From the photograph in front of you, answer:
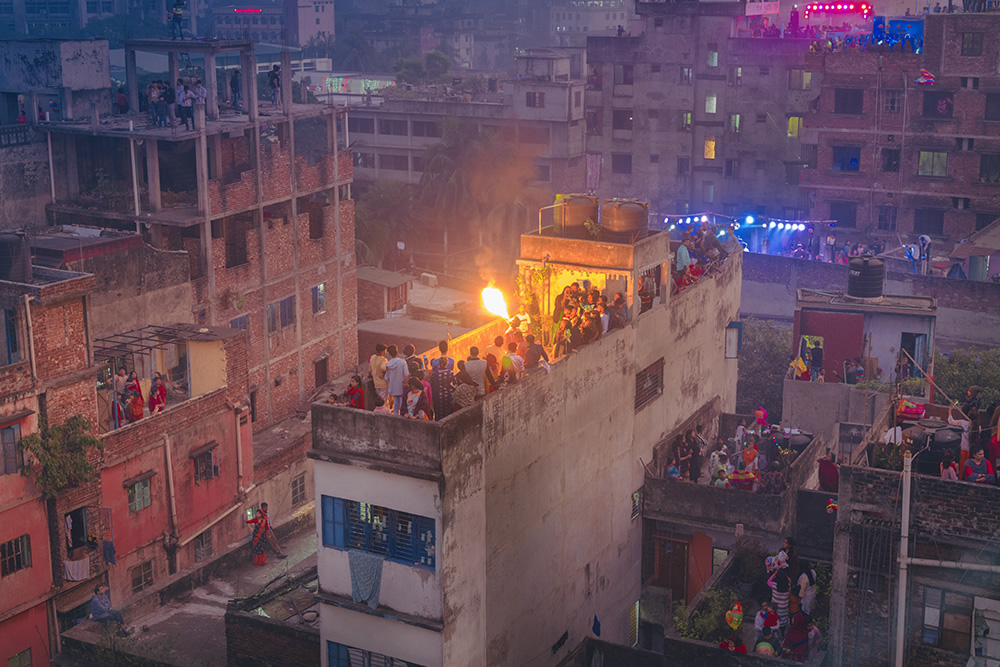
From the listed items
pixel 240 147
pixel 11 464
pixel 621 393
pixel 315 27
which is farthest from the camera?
pixel 315 27

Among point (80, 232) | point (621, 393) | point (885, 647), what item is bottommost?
point (885, 647)

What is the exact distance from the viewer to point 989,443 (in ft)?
82.7

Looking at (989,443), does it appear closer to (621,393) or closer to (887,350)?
(621,393)

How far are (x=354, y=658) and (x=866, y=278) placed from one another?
2524 cm

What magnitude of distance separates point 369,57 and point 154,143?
99.1 meters

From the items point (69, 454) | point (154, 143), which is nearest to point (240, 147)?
point (154, 143)

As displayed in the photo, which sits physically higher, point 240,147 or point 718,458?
point 240,147

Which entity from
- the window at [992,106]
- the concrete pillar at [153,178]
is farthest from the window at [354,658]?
the window at [992,106]

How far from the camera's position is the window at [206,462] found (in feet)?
Result: 118

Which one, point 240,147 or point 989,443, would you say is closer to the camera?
point 989,443

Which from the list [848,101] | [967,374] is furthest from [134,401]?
[848,101]

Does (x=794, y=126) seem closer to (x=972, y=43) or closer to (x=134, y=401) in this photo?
(x=972, y=43)

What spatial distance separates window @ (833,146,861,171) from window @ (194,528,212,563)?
42307 millimetres

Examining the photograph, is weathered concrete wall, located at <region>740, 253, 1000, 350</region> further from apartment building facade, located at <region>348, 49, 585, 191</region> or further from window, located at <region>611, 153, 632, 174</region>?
apartment building facade, located at <region>348, 49, 585, 191</region>
